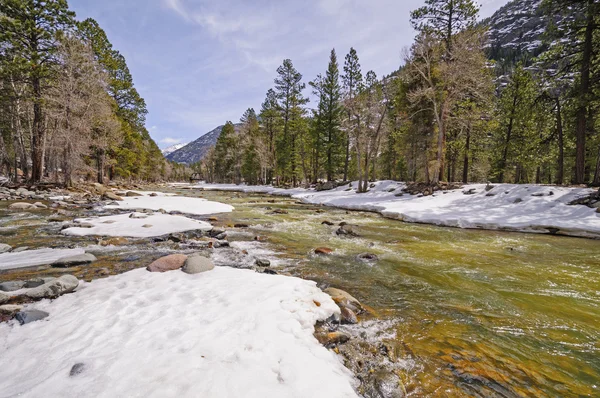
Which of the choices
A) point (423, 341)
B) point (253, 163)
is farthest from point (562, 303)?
point (253, 163)

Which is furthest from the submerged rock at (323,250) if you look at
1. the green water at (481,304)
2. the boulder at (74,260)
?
the boulder at (74,260)

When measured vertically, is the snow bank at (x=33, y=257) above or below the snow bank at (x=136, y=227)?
below

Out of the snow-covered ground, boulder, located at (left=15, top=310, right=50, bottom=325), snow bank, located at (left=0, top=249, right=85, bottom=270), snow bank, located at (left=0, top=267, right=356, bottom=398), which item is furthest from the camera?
the snow-covered ground

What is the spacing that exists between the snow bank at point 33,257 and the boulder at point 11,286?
4.16ft

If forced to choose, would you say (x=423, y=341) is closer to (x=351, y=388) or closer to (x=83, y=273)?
(x=351, y=388)

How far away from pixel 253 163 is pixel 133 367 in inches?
1861

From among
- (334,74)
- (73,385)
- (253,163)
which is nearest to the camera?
(73,385)

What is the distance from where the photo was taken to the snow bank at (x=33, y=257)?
5.09 meters

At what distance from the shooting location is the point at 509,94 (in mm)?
23812

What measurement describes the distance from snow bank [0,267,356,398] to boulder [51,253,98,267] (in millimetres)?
1605

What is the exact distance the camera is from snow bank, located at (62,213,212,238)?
26.5 ft

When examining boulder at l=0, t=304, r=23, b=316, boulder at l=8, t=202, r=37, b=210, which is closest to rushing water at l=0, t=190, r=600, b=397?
boulder at l=0, t=304, r=23, b=316

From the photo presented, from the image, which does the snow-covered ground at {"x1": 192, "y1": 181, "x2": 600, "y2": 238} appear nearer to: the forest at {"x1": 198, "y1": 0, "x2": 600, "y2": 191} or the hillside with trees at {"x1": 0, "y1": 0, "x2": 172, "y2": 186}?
the forest at {"x1": 198, "y1": 0, "x2": 600, "y2": 191}

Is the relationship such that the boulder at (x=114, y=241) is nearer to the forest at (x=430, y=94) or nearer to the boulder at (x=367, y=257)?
the boulder at (x=367, y=257)
